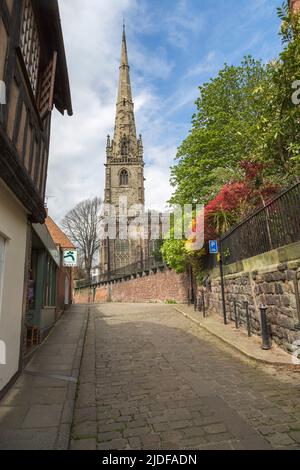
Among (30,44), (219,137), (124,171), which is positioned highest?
(124,171)

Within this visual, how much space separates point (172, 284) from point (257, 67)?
49.2 feet

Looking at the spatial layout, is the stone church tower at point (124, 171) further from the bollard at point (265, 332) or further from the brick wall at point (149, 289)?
the bollard at point (265, 332)

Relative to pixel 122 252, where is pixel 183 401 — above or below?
below

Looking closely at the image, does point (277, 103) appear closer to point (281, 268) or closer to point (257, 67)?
point (281, 268)

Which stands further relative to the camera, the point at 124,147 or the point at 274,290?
the point at 124,147

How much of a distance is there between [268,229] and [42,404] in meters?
5.84

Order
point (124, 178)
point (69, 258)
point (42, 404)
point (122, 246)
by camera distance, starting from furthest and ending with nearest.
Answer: point (124, 178) → point (122, 246) → point (69, 258) → point (42, 404)

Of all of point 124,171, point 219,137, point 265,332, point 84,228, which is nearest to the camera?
point 265,332

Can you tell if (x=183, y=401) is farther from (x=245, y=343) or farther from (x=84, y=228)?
(x=84, y=228)

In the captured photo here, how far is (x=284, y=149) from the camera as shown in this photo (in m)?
8.58

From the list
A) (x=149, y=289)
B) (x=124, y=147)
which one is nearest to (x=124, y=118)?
(x=124, y=147)

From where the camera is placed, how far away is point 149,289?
83.7 feet

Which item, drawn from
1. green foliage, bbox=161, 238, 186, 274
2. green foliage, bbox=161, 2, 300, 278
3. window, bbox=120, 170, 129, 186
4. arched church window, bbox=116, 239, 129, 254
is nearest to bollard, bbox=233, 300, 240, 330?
green foliage, bbox=161, 2, 300, 278

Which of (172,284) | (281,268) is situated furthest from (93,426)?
(172,284)
